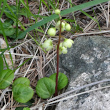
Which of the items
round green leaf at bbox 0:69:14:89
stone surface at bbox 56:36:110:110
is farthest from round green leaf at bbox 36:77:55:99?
round green leaf at bbox 0:69:14:89

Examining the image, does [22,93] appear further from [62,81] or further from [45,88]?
[62,81]

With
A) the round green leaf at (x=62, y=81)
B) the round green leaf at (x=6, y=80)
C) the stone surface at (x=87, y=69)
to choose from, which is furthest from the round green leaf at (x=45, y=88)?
the round green leaf at (x=6, y=80)

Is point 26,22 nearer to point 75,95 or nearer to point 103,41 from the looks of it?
point 103,41

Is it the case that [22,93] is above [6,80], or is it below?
below

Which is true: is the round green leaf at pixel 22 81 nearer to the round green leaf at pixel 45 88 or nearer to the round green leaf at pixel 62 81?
the round green leaf at pixel 45 88

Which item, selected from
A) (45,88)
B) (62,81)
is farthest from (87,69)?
(45,88)
